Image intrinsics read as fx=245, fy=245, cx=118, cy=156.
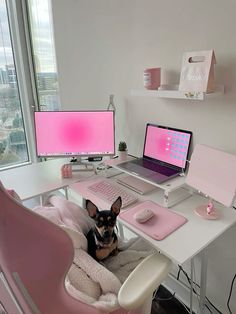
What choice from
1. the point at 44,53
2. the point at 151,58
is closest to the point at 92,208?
the point at 151,58

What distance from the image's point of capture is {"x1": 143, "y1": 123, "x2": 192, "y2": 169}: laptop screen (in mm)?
1377

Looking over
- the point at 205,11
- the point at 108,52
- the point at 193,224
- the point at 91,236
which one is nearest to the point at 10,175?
the point at 91,236

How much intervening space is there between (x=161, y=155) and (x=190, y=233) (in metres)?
0.57

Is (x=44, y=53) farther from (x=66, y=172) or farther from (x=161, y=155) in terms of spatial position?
(x=161, y=155)

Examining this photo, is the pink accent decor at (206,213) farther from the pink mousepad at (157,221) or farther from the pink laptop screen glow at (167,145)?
the pink laptop screen glow at (167,145)

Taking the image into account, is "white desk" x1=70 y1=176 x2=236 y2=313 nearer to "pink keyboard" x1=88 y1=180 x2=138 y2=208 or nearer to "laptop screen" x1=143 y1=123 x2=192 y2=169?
"pink keyboard" x1=88 y1=180 x2=138 y2=208

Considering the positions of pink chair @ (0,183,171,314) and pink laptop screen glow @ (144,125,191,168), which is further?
pink laptop screen glow @ (144,125,191,168)

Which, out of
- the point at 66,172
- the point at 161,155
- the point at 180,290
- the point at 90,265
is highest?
the point at 161,155

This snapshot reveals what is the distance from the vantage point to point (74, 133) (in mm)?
1657

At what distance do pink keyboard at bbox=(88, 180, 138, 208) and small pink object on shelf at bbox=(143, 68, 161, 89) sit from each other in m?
0.61

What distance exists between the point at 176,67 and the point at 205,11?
288 mm

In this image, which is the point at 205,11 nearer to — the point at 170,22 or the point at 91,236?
the point at 170,22

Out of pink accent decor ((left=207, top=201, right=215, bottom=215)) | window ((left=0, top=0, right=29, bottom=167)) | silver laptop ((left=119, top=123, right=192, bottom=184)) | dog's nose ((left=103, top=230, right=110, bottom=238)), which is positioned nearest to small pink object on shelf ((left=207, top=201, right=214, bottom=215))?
pink accent decor ((left=207, top=201, right=215, bottom=215))

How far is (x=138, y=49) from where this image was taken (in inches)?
60.9
